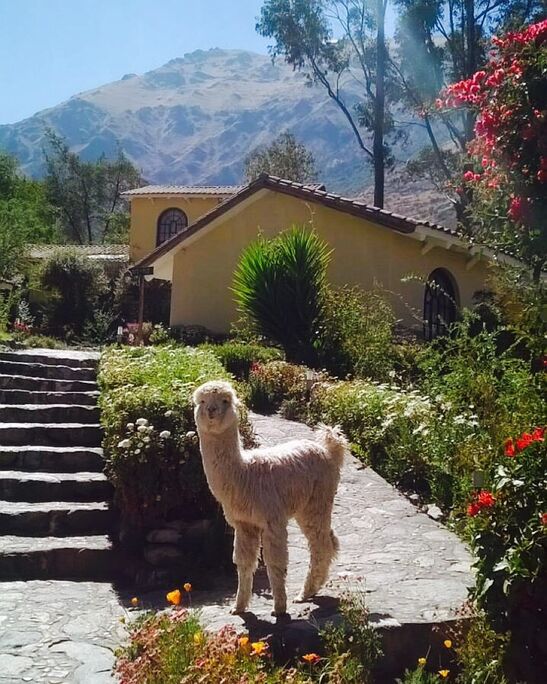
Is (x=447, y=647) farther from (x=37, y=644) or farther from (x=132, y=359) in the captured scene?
(x=132, y=359)

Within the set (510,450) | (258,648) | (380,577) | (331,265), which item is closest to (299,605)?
(380,577)

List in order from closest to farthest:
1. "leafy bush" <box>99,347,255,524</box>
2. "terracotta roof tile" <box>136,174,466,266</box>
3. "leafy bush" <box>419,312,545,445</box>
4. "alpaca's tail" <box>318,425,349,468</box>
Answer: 1. "alpaca's tail" <box>318,425,349,468</box>
2. "leafy bush" <box>99,347,255,524</box>
3. "leafy bush" <box>419,312,545,445</box>
4. "terracotta roof tile" <box>136,174,466,266</box>

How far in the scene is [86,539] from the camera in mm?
6891

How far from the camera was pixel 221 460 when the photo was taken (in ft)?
16.2

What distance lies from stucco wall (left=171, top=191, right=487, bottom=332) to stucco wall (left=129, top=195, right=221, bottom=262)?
10.4 m

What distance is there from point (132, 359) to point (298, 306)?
5.48m

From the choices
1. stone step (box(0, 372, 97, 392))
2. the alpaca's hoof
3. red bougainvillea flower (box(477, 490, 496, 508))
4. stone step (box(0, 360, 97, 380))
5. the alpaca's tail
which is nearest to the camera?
red bougainvillea flower (box(477, 490, 496, 508))

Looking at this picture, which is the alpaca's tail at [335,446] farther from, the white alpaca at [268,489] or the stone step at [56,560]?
the stone step at [56,560]

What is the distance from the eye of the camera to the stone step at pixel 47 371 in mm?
11578

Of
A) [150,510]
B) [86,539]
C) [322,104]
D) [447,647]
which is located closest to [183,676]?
[447,647]

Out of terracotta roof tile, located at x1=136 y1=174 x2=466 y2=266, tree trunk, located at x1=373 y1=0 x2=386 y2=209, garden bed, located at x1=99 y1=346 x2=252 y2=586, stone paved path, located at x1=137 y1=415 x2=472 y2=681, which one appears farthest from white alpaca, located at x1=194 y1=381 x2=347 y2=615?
tree trunk, located at x1=373 y1=0 x2=386 y2=209

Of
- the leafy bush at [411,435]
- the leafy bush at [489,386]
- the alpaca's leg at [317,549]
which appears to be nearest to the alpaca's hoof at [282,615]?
the alpaca's leg at [317,549]

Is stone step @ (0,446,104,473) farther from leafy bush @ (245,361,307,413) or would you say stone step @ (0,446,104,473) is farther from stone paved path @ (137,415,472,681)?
leafy bush @ (245,361,307,413)

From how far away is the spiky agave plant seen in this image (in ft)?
48.3
